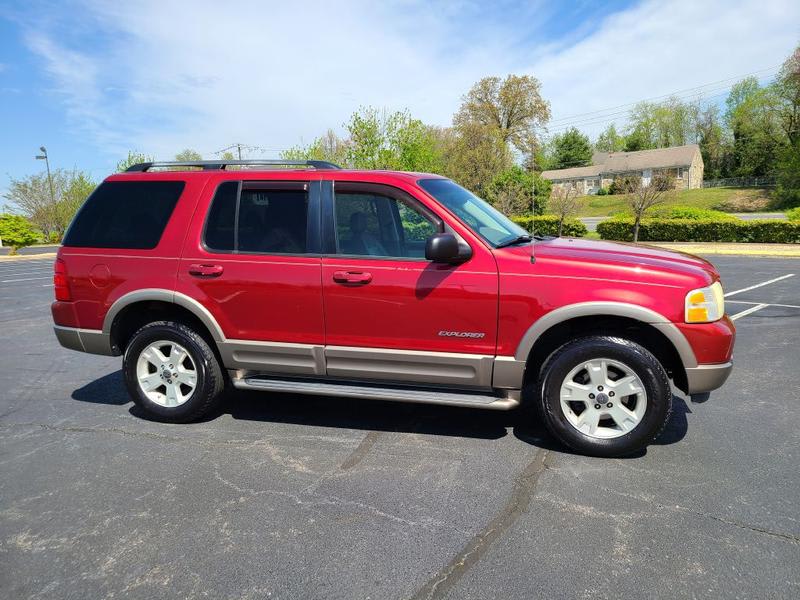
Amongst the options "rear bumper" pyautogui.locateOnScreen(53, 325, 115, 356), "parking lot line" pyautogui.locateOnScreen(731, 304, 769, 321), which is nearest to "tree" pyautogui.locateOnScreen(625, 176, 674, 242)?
"parking lot line" pyautogui.locateOnScreen(731, 304, 769, 321)

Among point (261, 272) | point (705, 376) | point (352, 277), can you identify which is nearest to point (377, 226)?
point (352, 277)

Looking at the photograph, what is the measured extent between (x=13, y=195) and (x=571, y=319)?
48.4 meters

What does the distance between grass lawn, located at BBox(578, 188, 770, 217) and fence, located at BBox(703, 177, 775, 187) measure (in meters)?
4.08

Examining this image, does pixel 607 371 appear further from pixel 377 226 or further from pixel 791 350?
pixel 791 350

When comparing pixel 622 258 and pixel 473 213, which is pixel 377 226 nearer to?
pixel 473 213

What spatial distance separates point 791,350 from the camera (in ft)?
20.7

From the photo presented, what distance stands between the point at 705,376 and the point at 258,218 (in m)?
3.37

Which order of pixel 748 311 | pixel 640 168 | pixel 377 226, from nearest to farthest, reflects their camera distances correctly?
1. pixel 377 226
2. pixel 748 311
3. pixel 640 168

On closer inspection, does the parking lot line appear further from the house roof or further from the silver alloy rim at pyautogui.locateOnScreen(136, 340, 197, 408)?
the house roof

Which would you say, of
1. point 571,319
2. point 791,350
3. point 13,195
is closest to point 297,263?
point 571,319

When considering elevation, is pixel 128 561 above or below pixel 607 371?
below

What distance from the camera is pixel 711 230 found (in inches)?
1031

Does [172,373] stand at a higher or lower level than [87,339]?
lower

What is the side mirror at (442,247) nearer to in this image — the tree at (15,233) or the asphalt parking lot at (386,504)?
the asphalt parking lot at (386,504)
